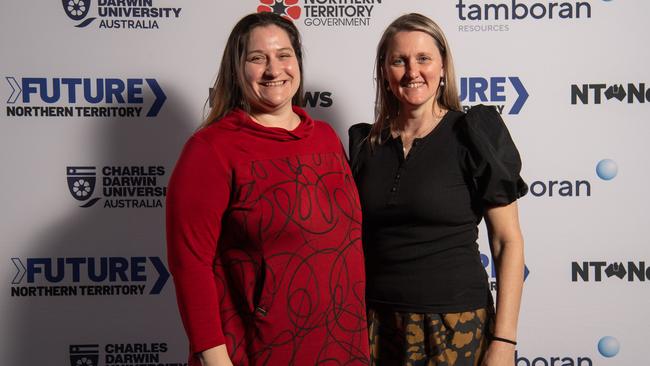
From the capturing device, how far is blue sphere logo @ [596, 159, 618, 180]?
2.09 meters

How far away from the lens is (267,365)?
130 centimetres

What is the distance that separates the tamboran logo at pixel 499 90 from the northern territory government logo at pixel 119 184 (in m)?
1.06

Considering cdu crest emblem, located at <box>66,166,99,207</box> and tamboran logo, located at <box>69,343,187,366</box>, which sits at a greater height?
cdu crest emblem, located at <box>66,166,99,207</box>

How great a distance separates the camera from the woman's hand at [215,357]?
1248 mm

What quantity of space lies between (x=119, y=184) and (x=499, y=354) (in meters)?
1.36

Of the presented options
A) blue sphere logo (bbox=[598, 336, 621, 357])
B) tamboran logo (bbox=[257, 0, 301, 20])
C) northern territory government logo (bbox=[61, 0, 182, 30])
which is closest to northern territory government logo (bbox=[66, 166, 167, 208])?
northern territory government logo (bbox=[61, 0, 182, 30])

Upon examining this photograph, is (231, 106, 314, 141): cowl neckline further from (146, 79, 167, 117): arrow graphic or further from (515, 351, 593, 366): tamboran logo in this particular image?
(515, 351, 593, 366): tamboran logo

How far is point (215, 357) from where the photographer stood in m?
1.25

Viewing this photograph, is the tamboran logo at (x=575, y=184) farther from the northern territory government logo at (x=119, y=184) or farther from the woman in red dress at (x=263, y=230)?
the northern territory government logo at (x=119, y=184)

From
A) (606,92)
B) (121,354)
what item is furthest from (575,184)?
(121,354)

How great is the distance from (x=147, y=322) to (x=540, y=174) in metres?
1.42

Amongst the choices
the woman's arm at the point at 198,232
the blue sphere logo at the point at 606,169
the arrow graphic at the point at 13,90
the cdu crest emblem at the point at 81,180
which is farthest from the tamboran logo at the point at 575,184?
the arrow graphic at the point at 13,90

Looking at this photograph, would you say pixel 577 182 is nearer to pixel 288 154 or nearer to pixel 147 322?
pixel 288 154

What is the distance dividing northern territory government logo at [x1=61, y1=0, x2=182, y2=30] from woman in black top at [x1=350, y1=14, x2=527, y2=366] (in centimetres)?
94
